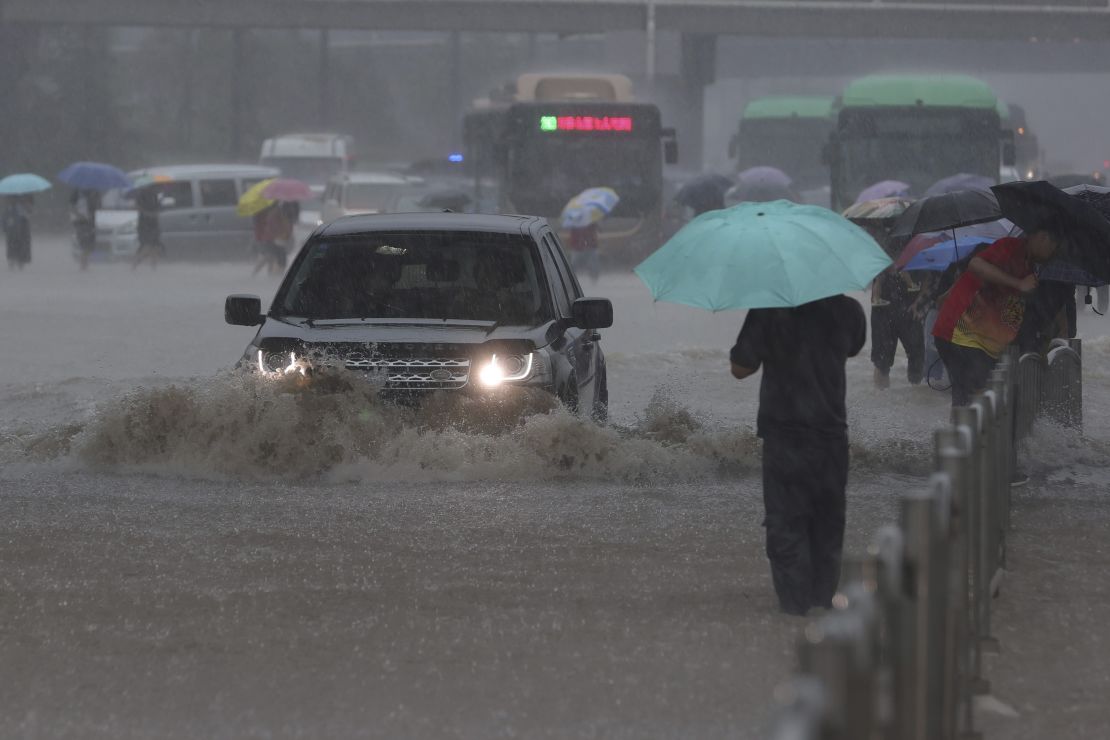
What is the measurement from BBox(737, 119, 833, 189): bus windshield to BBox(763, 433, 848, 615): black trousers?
38405 mm

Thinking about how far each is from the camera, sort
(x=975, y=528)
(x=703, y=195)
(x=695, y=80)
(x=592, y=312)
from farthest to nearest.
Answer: (x=695, y=80) < (x=703, y=195) < (x=592, y=312) < (x=975, y=528)

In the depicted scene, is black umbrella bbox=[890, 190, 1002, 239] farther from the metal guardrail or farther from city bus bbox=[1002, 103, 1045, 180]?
city bus bbox=[1002, 103, 1045, 180]

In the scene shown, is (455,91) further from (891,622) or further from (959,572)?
(891,622)

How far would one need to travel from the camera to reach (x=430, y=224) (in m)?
10.5

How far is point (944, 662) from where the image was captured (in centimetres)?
426

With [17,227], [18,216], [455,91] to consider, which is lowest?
[17,227]

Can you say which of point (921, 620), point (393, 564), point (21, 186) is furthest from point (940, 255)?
point (21, 186)

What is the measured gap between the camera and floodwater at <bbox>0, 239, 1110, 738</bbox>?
5.66 metres

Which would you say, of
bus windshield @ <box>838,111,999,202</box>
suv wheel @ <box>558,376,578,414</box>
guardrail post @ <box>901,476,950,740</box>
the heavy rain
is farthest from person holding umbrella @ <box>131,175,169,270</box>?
guardrail post @ <box>901,476,950,740</box>

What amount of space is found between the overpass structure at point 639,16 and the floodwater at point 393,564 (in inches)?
1562

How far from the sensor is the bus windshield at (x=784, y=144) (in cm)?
4478

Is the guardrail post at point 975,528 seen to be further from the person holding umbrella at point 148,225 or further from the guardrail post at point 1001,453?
the person holding umbrella at point 148,225

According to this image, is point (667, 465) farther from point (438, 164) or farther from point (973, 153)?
point (438, 164)

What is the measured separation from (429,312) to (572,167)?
20.1 m
